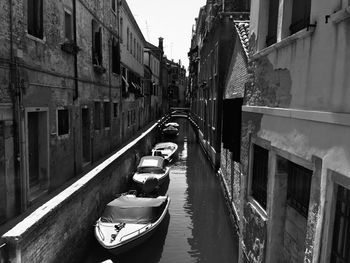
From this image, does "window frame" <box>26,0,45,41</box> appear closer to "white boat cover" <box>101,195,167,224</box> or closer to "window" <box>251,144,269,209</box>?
"white boat cover" <box>101,195,167,224</box>

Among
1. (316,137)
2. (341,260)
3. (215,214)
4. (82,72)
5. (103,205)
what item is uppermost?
(82,72)

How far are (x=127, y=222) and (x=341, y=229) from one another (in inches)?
243

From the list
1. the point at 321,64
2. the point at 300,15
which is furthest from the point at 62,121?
the point at 321,64

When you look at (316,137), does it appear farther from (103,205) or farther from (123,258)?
(103,205)

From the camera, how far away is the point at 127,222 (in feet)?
28.7

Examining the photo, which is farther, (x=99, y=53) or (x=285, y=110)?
(x=99, y=53)

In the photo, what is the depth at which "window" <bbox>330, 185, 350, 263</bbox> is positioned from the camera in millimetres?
3375

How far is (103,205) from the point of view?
983cm

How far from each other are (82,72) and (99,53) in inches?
92.0

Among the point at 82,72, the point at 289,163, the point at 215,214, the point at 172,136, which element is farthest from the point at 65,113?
the point at 172,136

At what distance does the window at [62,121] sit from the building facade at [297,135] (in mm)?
5739

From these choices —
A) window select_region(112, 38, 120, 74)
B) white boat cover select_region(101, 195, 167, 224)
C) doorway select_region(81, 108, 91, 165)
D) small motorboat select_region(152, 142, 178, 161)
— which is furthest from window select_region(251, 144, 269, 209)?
small motorboat select_region(152, 142, 178, 161)

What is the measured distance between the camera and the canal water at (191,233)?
8531 mm

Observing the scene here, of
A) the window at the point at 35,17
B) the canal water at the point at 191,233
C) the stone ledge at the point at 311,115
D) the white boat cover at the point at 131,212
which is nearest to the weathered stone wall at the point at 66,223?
the white boat cover at the point at 131,212
